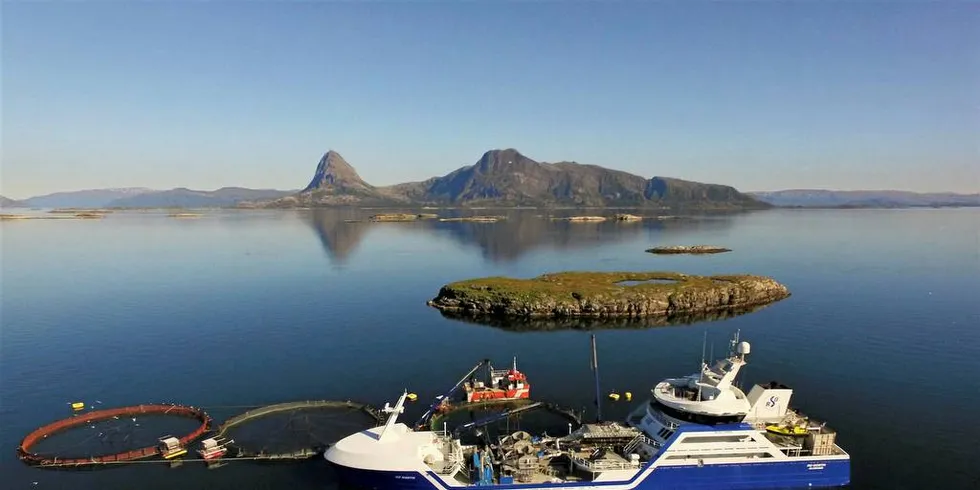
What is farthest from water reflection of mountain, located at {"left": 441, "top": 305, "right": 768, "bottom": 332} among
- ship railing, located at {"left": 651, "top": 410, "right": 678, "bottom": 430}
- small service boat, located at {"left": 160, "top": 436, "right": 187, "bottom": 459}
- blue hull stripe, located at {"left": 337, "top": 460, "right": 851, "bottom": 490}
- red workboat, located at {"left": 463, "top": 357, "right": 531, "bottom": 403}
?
small service boat, located at {"left": 160, "top": 436, "right": 187, "bottom": 459}

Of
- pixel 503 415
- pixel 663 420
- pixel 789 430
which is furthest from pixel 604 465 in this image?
pixel 789 430

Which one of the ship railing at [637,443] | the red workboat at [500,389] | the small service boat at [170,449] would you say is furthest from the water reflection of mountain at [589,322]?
the small service boat at [170,449]

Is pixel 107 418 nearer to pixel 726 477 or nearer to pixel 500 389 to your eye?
pixel 500 389

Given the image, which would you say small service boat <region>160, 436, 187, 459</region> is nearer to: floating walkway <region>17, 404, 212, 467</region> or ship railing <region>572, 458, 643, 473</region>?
floating walkway <region>17, 404, 212, 467</region>

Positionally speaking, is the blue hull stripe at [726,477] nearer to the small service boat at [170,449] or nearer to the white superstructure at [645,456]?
the white superstructure at [645,456]

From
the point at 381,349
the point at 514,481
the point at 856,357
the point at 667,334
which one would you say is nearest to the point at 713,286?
the point at 667,334

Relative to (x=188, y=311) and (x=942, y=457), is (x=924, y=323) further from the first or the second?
(x=188, y=311)
